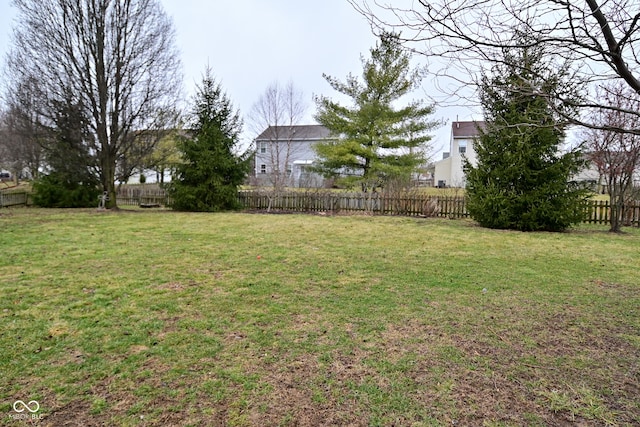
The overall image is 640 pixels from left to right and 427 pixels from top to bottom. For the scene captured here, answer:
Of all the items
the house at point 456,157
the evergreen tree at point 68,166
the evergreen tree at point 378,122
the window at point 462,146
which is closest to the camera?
the evergreen tree at point 68,166

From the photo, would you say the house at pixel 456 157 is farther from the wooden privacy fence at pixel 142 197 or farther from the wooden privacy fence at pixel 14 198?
the wooden privacy fence at pixel 14 198

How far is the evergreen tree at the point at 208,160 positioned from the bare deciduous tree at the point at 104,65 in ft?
5.37

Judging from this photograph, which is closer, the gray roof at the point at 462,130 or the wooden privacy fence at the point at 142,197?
the wooden privacy fence at the point at 142,197

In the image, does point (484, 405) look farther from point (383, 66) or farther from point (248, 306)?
point (383, 66)

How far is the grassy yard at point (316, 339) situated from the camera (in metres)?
2.23

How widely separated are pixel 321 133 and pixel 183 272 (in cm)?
3254

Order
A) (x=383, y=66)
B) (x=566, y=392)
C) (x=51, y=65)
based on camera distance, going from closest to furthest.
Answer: (x=566, y=392)
(x=51, y=65)
(x=383, y=66)

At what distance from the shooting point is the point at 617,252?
7.41m

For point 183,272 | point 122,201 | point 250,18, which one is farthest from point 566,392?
point 122,201

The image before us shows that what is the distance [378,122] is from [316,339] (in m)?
16.2

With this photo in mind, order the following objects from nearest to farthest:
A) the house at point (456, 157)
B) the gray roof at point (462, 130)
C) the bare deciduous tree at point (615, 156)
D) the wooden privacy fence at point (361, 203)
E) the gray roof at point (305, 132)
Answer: the bare deciduous tree at point (615, 156), the wooden privacy fence at point (361, 203), the house at point (456, 157), the gray roof at point (462, 130), the gray roof at point (305, 132)

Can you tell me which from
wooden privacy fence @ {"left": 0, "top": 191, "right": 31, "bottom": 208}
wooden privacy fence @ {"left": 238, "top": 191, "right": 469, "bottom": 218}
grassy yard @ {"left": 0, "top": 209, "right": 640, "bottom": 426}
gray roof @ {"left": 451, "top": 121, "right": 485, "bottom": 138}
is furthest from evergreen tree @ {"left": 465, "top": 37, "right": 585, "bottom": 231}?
gray roof @ {"left": 451, "top": 121, "right": 485, "bottom": 138}

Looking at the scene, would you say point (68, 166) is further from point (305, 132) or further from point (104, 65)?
point (305, 132)

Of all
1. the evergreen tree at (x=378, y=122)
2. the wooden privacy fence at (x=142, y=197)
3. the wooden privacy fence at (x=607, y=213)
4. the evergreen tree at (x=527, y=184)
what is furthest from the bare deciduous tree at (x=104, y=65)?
the wooden privacy fence at (x=607, y=213)
